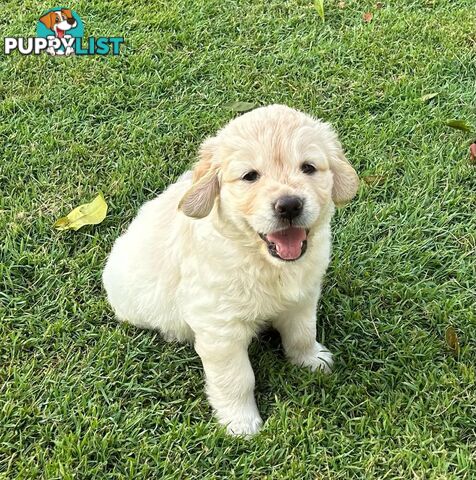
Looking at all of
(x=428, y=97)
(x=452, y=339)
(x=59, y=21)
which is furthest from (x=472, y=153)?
(x=59, y=21)

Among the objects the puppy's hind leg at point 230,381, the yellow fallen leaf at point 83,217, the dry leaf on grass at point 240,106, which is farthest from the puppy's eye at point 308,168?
the dry leaf on grass at point 240,106

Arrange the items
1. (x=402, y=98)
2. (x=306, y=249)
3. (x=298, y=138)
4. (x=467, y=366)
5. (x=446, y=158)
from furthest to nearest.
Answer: (x=402, y=98)
(x=446, y=158)
(x=467, y=366)
(x=306, y=249)
(x=298, y=138)

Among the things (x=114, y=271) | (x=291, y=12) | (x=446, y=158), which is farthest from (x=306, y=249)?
(x=291, y=12)

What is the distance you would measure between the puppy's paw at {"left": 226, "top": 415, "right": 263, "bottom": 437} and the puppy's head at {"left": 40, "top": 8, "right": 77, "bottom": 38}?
396cm

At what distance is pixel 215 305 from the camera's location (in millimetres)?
2971

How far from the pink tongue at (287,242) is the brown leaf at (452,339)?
47.1 inches

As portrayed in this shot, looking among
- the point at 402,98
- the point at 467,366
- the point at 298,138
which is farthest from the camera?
the point at 402,98

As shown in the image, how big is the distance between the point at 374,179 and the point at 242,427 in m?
1.97

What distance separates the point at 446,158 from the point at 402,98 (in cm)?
73

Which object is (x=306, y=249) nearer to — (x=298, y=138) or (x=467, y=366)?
(x=298, y=138)

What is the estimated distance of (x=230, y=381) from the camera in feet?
10.3

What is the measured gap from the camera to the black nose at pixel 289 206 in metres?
2.58

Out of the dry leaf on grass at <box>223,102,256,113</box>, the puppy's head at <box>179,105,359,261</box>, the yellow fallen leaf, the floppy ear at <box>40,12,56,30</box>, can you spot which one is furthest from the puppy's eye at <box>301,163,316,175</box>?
the floppy ear at <box>40,12,56,30</box>

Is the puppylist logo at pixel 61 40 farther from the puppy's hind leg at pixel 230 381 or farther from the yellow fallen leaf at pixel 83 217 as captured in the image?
the puppy's hind leg at pixel 230 381
